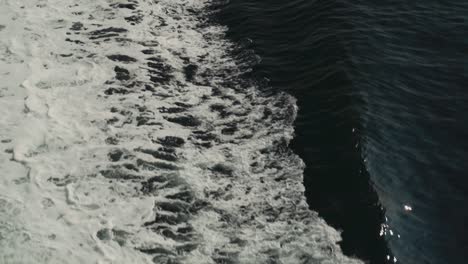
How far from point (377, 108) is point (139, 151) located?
5.46 metres

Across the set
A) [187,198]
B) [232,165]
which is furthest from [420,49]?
[187,198]

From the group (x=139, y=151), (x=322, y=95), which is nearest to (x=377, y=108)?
(x=322, y=95)

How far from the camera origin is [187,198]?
9062 millimetres

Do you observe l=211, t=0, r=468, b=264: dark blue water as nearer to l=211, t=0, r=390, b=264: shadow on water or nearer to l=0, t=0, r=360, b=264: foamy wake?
l=211, t=0, r=390, b=264: shadow on water

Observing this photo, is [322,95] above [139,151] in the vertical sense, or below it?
above

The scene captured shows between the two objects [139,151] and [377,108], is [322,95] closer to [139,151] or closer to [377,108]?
[377,108]

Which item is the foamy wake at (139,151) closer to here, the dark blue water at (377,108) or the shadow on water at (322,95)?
the shadow on water at (322,95)

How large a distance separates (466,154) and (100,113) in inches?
314

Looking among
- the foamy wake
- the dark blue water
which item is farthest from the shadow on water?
the foamy wake

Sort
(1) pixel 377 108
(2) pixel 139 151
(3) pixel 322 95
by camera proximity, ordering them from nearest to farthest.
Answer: (2) pixel 139 151
(1) pixel 377 108
(3) pixel 322 95

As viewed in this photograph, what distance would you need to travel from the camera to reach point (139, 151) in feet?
33.1

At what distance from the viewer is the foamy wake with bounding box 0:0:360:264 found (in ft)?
26.6

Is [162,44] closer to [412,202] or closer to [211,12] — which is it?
[211,12]

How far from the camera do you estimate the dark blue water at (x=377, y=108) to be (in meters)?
8.82
